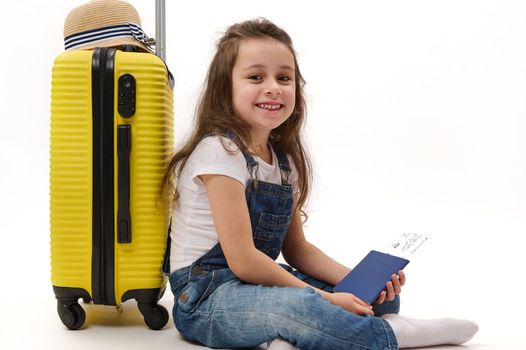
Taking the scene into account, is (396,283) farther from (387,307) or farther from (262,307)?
(262,307)

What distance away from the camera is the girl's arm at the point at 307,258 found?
7.26 ft

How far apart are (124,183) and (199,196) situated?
196mm

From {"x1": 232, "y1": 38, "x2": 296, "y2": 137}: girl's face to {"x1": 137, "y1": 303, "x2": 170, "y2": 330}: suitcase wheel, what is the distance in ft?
1.84

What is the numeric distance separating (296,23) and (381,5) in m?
0.44

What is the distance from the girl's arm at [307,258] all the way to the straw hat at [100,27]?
663mm

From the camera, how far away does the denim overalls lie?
1.76 metres

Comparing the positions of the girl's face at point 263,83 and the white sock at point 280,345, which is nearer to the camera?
the white sock at point 280,345

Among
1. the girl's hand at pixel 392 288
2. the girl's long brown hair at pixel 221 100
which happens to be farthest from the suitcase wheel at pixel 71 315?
the girl's hand at pixel 392 288

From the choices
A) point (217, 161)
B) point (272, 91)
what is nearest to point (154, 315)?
point (217, 161)

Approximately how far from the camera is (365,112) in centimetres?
362

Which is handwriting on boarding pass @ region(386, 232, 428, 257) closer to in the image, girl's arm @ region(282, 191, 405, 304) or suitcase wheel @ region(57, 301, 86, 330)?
girl's arm @ region(282, 191, 405, 304)

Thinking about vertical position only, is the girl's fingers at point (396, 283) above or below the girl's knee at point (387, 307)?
above

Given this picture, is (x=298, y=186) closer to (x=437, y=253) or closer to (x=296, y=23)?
(x=437, y=253)

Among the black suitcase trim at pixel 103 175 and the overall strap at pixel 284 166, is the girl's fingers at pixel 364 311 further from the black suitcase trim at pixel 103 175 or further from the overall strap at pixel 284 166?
the black suitcase trim at pixel 103 175
